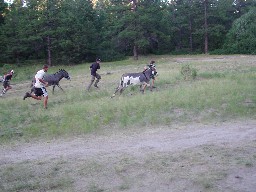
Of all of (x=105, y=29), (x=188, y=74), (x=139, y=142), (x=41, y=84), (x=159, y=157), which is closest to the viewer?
(x=159, y=157)

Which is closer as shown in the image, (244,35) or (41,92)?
(41,92)

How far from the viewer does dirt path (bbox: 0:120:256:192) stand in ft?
22.2

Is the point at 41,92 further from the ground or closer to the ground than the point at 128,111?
further from the ground

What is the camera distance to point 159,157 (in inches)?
326

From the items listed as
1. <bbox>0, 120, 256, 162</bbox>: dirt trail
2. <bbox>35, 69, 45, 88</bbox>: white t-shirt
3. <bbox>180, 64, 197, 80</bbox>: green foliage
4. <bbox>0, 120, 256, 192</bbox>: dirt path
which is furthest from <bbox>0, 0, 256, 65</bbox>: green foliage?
<bbox>0, 120, 256, 192</bbox>: dirt path

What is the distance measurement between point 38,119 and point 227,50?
39.6 metres

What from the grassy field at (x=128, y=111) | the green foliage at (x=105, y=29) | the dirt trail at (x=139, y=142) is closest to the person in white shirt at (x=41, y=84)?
the grassy field at (x=128, y=111)

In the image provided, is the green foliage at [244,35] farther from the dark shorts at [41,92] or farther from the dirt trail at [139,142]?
the dirt trail at [139,142]

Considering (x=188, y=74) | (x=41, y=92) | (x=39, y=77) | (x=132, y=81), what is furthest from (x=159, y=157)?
(x=188, y=74)

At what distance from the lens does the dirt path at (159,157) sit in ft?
22.2

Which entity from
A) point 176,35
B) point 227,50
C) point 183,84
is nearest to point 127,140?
point 183,84

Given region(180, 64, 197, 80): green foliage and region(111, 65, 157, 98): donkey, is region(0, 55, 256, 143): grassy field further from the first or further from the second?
region(180, 64, 197, 80): green foliage

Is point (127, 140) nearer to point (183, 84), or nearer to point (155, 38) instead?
point (183, 84)

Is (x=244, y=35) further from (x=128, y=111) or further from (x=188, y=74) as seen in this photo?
(x=128, y=111)
